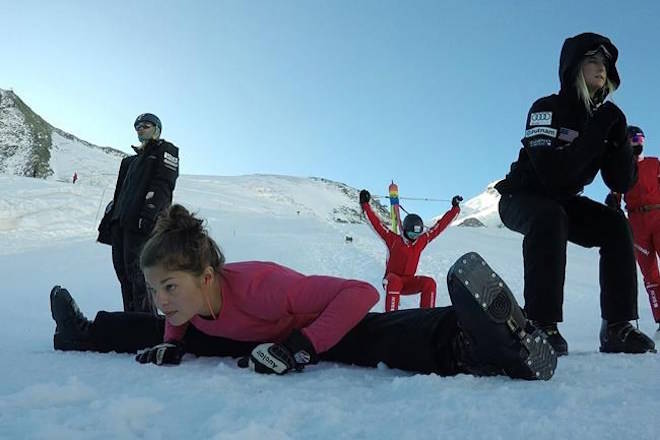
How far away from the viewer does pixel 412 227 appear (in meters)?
5.66

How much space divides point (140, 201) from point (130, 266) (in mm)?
505

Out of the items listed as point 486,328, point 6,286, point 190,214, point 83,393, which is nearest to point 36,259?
point 6,286

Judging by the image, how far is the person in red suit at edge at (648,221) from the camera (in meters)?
4.64

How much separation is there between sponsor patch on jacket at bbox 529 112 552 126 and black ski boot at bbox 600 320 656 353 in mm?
1036

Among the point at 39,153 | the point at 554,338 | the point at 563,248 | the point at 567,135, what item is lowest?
the point at 554,338

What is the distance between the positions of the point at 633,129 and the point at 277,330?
14.7 feet

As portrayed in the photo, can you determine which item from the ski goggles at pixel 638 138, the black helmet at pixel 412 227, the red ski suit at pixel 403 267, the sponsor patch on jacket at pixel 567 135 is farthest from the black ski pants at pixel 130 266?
the ski goggles at pixel 638 138

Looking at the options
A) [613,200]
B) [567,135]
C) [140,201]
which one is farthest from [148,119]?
[613,200]

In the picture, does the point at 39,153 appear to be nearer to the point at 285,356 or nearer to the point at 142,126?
the point at 142,126

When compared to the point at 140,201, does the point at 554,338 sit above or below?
below

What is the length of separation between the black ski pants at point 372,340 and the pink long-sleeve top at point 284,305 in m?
0.15

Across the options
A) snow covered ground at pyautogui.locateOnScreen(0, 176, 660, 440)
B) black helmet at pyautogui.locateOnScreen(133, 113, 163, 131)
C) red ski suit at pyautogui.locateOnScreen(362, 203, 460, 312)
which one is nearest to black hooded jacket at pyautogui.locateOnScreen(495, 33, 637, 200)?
snow covered ground at pyautogui.locateOnScreen(0, 176, 660, 440)

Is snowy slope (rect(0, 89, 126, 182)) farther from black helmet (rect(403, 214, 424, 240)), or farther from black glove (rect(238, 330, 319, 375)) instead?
black glove (rect(238, 330, 319, 375))

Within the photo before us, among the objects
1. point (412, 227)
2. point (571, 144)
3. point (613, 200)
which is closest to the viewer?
point (571, 144)
